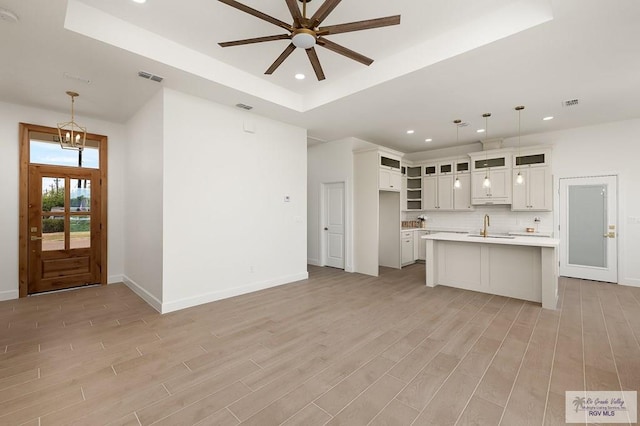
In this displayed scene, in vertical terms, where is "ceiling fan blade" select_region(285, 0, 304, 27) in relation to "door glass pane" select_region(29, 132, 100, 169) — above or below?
above

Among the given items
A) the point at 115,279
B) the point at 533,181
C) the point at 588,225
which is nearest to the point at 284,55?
the point at 115,279

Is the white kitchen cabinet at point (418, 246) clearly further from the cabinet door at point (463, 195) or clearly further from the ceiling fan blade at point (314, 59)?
the ceiling fan blade at point (314, 59)

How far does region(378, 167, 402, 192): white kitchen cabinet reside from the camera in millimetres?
6098

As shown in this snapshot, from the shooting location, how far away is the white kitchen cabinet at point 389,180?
6.10 metres

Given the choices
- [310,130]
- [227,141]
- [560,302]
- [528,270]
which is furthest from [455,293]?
[227,141]

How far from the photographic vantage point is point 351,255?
6.43 m

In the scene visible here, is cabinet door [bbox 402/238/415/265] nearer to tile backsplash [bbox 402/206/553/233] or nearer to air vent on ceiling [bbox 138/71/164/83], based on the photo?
tile backsplash [bbox 402/206/553/233]

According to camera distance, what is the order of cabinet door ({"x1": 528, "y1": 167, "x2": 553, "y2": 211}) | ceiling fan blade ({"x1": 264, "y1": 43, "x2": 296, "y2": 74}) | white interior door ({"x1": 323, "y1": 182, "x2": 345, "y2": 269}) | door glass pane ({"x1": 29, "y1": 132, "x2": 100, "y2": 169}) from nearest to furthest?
ceiling fan blade ({"x1": 264, "y1": 43, "x2": 296, "y2": 74})
door glass pane ({"x1": 29, "y1": 132, "x2": 100, "y2": 169})
cabinet door ({"x1": 528, "y1": 167, "x2": 553, "y2": 211})
white interior door ({"x1": 323, "y1": 182, "x2": 345, "y2": 269})

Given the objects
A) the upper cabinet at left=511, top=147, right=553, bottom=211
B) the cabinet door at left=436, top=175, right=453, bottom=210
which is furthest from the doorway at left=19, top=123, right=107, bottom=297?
the upper cabinet at left=511, top=147, right=553, bottom=211

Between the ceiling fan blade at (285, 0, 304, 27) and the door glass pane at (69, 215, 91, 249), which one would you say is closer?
the ceiling fan blade at (285, 0, 304, 27)

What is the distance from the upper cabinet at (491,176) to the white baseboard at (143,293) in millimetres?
6534

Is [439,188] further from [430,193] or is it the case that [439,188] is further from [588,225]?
[588,225]

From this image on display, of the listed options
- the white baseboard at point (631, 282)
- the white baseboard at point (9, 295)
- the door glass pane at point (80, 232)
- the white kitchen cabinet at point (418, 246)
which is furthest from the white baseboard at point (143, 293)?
the white baseboard at point (631, 282)

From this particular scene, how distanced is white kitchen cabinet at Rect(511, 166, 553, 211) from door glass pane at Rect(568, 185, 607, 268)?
0.43 meters
